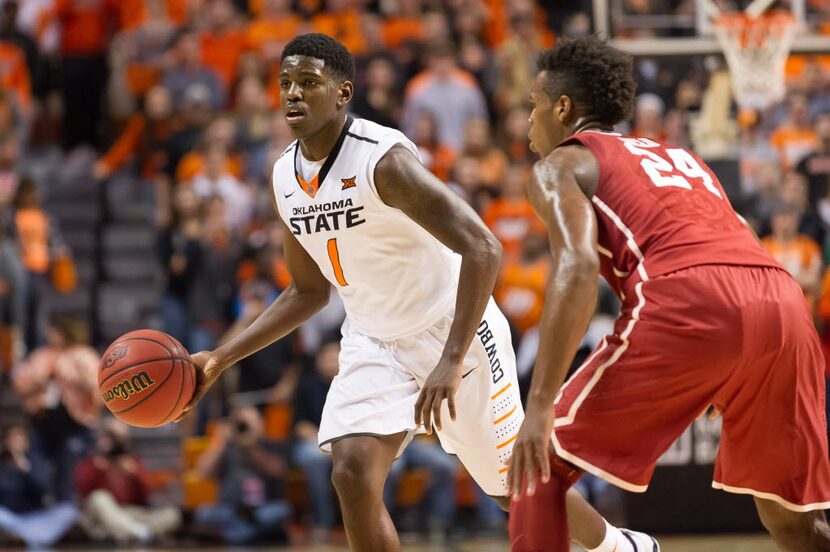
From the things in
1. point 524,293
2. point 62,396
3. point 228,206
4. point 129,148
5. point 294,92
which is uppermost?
point 294,92

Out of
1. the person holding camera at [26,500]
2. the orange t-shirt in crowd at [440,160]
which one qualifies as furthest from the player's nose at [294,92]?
the orange t-shirt in crowd at [440,160]

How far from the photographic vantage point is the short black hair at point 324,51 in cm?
497

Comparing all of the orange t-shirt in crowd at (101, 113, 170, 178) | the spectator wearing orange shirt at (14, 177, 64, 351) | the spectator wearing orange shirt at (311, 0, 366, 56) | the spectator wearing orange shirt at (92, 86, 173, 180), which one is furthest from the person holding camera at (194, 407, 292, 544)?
the spectator wearing orange shirt at (311, 0, 366, 56)

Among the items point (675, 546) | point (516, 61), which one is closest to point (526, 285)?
point (675, 546)

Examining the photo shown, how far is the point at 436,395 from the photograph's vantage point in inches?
175

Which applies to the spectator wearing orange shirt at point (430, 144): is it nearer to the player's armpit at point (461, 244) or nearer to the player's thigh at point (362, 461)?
the player's armpit at point (461, 244)

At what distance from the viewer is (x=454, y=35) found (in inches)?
502

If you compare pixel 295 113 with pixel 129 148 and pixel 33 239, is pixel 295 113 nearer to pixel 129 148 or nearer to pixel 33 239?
pixel 33 239

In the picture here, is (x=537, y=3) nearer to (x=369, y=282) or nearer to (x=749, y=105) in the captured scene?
(x=749, y=105)

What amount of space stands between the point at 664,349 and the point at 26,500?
694cm

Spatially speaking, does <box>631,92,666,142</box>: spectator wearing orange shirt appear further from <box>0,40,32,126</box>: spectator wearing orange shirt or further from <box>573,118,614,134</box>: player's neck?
<box>0,40,32,126</box>: spectator wearing orange shirt

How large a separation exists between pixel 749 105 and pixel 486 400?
5.33 m

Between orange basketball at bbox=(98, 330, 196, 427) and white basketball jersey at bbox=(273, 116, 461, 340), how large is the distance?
74 centimetres

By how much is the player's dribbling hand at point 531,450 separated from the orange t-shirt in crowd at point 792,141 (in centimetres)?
709
